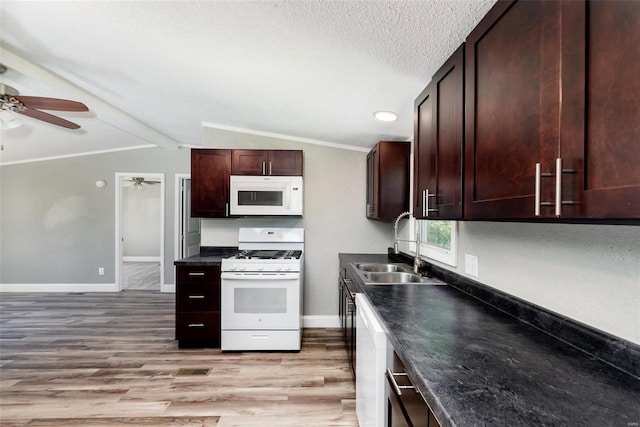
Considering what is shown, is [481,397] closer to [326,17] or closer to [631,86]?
[631,86]

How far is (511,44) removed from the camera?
0.91 meters

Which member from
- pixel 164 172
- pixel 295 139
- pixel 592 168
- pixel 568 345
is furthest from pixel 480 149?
pixel 164 172

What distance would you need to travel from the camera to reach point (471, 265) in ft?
5.79

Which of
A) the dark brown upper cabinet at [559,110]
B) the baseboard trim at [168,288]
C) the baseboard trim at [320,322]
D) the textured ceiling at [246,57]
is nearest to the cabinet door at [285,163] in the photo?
the textured ceiling at [246,57]

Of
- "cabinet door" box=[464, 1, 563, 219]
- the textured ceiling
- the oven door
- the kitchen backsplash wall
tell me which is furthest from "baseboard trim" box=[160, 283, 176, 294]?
"cabinet door" box=[464, 1, 563, 219]

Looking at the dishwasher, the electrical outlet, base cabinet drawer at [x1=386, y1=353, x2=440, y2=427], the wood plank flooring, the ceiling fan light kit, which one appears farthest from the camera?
the ceiling fan light kit

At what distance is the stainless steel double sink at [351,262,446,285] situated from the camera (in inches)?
81.9

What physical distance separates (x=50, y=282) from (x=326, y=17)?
6291mm

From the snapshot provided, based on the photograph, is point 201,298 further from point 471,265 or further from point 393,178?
point 471,265

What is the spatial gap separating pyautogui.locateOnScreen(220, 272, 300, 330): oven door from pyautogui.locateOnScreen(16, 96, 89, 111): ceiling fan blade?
1846mm

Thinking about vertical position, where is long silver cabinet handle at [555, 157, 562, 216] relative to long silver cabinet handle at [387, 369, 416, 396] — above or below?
above

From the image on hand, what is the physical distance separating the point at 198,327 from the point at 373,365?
2193 mm

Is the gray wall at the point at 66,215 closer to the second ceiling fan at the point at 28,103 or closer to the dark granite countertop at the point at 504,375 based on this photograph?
the second ceiling fan at the point at 28,103

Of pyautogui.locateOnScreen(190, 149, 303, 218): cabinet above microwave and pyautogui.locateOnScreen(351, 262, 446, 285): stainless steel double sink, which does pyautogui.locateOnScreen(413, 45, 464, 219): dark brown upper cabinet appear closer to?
pyautogui.locateOnScreen(351, 262, 446, 285): stainless steel double sink
